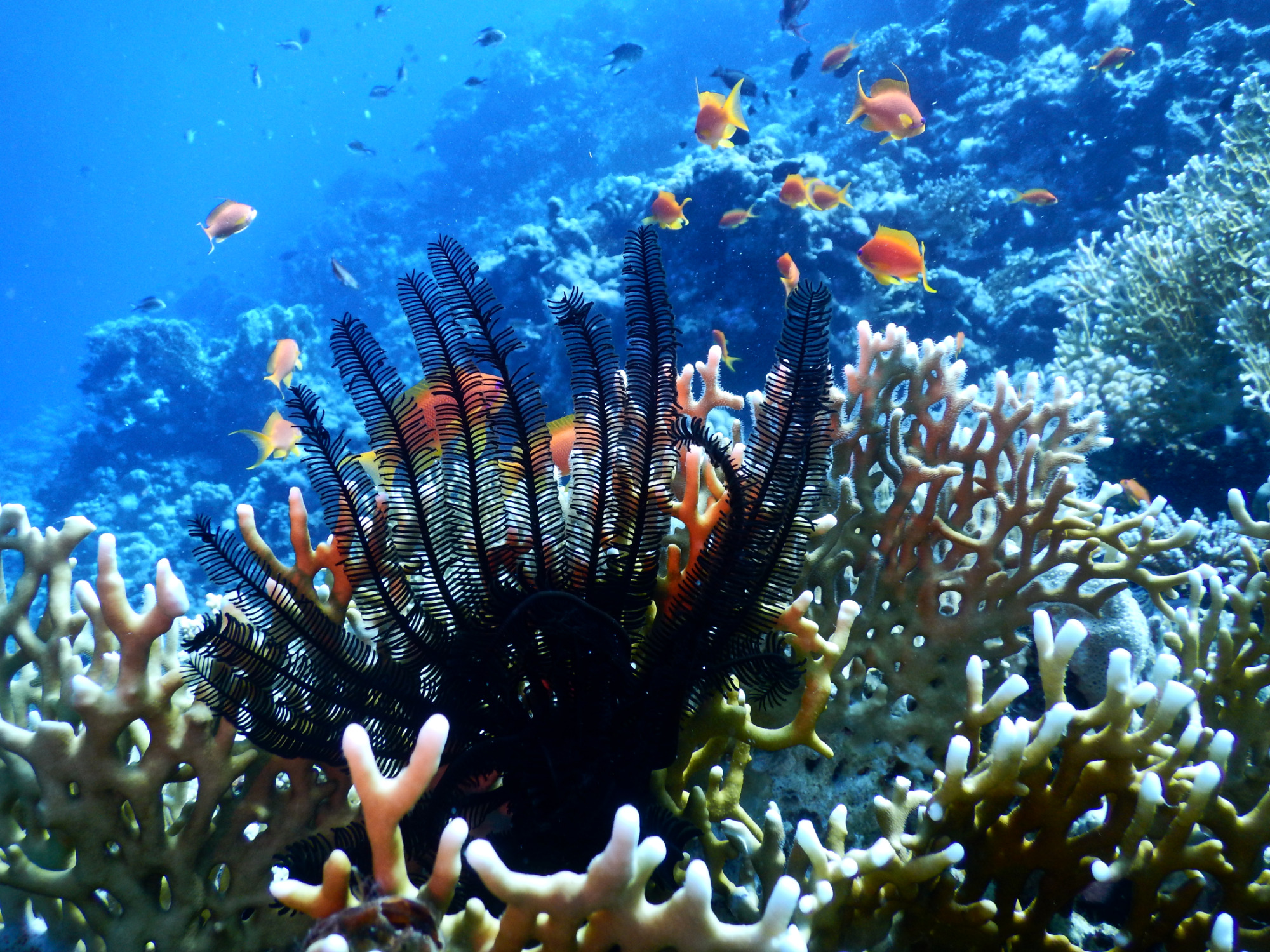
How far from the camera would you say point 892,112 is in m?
7.27

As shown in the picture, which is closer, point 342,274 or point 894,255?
point 894,255

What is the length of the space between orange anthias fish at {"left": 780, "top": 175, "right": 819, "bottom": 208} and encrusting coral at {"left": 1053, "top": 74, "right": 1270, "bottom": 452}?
3320 mm

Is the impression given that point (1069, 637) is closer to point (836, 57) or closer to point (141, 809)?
point (141, 809)

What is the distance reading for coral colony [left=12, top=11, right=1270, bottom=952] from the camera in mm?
1735

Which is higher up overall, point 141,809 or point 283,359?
point 283,359

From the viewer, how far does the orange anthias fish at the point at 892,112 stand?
7254 millimetres

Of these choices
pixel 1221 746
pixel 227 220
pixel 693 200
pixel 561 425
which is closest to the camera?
pixel 1221 746

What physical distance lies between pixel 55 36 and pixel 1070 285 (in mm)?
167711

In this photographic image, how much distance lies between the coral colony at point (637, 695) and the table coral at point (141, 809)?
0.04 ft

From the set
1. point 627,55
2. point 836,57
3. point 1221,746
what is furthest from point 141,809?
point 627,55

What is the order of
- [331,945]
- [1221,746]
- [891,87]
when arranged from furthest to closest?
[891,87]
[1221,746]
[331,945]

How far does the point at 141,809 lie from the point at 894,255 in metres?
6.65

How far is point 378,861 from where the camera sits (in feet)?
4.66

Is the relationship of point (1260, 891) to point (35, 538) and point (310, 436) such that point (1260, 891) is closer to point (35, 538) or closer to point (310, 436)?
point (310, 436)
